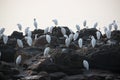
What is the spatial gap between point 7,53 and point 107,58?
28.0 feet

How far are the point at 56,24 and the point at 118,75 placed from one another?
1420 cm

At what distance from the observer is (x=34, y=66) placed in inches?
1011

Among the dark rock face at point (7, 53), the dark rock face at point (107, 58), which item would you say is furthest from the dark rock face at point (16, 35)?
the dark rock face at point (107, 58)

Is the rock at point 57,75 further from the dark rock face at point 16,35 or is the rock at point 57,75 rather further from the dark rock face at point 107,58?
the dark rock face at point 16,35

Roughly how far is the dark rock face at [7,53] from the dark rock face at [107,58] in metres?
6.91

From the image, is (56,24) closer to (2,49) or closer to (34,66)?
(2,49)

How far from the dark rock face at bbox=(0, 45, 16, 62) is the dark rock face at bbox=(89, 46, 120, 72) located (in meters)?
6.91

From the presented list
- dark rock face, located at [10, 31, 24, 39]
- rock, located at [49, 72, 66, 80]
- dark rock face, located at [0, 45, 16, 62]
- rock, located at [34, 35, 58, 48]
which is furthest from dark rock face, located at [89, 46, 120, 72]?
A: dark rock face, located at [10, 31, 24, 39]

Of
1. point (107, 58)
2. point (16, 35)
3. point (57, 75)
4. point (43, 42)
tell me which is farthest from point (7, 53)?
point (107, 58)

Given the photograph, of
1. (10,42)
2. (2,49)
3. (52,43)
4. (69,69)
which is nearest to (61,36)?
(52,43)

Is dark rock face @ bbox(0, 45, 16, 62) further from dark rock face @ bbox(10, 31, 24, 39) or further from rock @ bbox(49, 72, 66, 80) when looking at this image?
dark rock face @ bbox(10, 31, 24, 39)

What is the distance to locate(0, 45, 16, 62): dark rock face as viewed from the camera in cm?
2902

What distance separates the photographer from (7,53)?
29.2 metres

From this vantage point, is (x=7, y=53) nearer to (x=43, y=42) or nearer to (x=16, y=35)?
(x=43, y=42)
